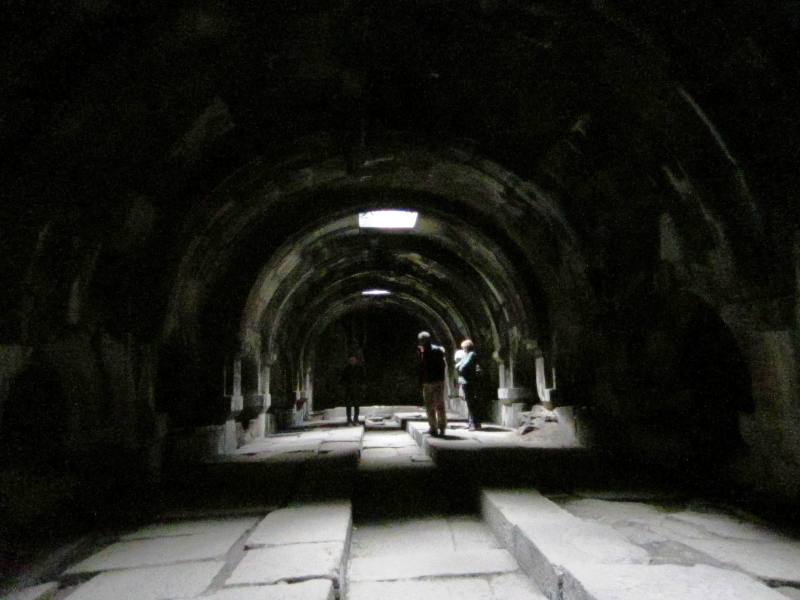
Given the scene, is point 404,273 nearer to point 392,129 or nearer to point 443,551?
point 392,129

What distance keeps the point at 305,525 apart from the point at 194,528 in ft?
2.46

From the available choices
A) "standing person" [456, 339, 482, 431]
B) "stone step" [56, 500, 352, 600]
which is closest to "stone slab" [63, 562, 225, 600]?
"stone step" [56, 500, 352, 600]

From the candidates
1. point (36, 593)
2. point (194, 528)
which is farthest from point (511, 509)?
point (36, 593)

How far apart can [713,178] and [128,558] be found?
4.32 m

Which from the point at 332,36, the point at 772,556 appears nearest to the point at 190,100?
the point at 332,36

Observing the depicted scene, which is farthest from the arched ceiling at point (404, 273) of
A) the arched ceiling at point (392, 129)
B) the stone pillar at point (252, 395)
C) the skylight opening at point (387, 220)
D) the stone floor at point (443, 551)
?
the stone floor at point (443, 551)

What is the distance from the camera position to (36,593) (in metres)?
2.78

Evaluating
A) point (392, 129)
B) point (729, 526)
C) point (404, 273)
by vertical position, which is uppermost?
point (392, 129)

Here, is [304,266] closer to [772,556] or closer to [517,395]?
[517,395]

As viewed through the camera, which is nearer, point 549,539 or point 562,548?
point 562,548

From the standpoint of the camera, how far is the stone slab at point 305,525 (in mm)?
3496

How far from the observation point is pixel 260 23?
4176 mm

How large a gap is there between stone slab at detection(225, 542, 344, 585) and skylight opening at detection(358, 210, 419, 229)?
6678 mm

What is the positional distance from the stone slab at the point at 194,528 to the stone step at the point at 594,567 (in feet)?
5.52
